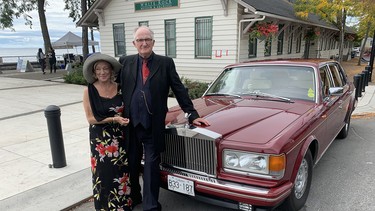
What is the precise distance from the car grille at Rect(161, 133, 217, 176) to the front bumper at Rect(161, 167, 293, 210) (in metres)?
0.10

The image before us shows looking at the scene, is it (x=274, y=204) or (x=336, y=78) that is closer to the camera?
(x=274, y=204)

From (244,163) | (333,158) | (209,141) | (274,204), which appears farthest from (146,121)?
(333,158)

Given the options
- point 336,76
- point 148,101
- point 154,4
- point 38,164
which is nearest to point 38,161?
point 38,164

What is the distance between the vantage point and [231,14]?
10688mm

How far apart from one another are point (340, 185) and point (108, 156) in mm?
3056

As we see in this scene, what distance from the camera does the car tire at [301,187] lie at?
2996 millimetres

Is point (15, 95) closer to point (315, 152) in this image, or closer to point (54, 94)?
point (54, 94)

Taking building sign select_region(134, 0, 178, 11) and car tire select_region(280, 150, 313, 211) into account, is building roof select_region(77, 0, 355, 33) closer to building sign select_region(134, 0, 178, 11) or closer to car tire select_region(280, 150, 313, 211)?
building sign select_region(134, 0, 178, 11)

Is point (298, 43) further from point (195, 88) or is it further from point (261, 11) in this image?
point (195, 88)

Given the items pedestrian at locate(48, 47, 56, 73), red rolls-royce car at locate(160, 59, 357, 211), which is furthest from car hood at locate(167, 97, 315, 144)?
pedestrian at locate(48, 47, 56, 73)

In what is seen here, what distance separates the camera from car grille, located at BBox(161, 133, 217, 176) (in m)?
2.82

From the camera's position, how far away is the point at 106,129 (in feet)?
9.90

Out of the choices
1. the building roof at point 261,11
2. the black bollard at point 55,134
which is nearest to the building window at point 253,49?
the building roof at point 261,11

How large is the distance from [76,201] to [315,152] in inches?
116
